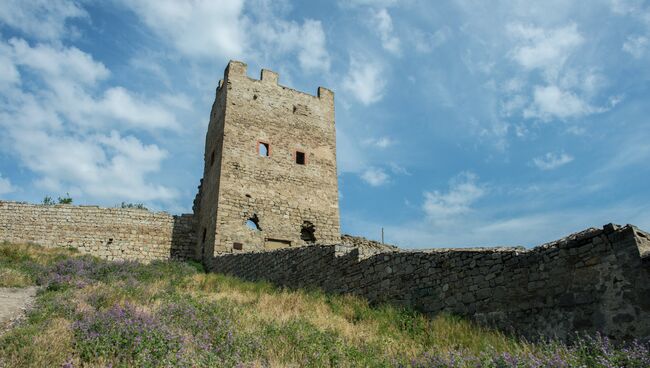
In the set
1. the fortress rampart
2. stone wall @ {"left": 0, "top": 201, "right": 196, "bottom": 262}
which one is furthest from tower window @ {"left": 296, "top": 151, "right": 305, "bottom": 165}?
stone wall @ {"left": 0, "top": 201, "right": 196, "bottom": 262}

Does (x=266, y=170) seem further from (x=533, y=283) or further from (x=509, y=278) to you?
(x=533, y=283)

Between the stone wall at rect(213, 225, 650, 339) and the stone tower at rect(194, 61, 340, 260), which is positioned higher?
the stone tower at rect(194, 61, 340, 260)

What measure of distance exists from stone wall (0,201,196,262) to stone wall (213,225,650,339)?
34.2 ft

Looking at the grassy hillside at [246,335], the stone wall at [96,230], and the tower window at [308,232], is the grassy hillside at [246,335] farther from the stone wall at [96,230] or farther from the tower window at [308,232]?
the tower window at [308,232]

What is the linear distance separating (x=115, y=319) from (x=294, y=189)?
40.2 ft

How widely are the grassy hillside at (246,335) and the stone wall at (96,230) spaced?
6965mm

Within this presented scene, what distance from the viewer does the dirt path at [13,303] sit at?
7044 millimetres

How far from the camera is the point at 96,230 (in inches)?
707

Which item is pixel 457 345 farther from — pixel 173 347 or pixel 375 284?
pixel 173 347

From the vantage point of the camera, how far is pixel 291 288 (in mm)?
12531

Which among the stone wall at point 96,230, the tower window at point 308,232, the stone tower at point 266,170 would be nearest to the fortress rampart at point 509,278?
the stone tower at point 266,170

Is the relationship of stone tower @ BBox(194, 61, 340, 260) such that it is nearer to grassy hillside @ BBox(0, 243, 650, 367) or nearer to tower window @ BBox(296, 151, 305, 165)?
tower window @ BBox(296, 151, 305, 165)

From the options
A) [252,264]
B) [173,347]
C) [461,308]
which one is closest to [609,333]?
[461,308]

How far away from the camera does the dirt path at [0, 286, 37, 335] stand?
704 cm
